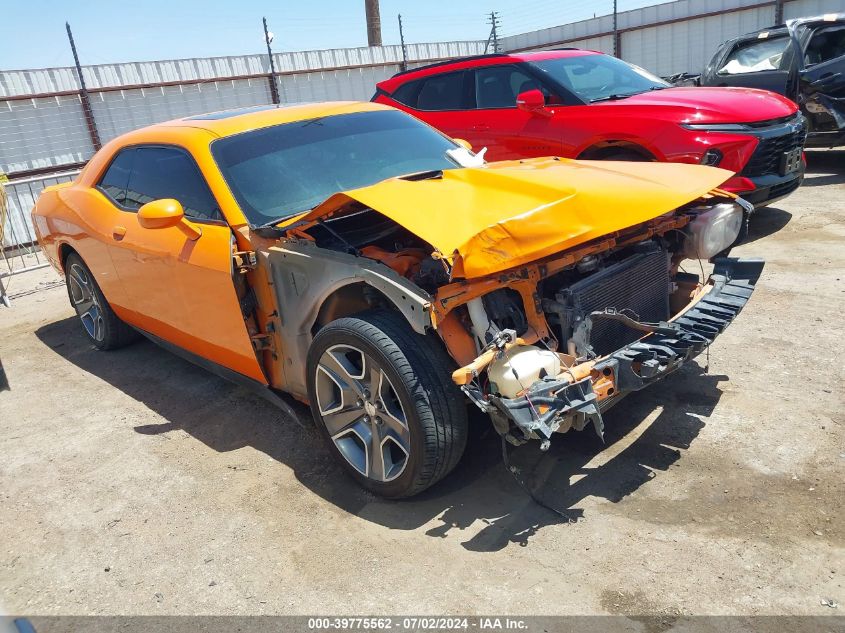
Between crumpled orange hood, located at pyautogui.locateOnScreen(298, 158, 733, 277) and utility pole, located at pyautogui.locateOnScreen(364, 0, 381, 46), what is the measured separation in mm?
22695

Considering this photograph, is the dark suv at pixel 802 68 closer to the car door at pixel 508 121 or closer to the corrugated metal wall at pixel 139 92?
the car door at pixel 508 121

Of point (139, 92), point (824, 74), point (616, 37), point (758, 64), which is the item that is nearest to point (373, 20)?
point (616, 37)

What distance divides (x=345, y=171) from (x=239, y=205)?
0.64m

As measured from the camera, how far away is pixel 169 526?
3129 millimetres

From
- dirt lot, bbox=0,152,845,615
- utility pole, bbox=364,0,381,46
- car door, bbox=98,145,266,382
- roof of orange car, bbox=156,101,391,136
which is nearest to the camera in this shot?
dirt lot, bbox=0,152,845,615

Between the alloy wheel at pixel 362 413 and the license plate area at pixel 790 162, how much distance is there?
4.88 meters

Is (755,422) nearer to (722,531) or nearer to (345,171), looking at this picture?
(722,531)

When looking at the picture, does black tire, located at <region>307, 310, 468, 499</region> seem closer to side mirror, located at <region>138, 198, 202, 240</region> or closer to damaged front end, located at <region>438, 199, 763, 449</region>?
damaged front end, located at <region>438, 199, 763, 449</region>

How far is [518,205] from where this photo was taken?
279 centimetres

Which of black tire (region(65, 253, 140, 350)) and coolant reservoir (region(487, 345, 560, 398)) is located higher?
coolant reservoir (region(487, 345, 560, 398))

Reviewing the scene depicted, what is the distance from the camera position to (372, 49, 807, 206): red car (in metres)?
5.82

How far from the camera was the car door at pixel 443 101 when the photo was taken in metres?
7.38

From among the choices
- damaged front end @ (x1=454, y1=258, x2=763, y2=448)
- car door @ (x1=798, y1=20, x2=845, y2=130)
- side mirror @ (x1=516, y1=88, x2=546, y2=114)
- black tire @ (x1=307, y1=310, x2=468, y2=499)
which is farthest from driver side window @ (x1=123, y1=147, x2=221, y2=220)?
car door @ (x1=798, y1=20, x2=845, y2=130)

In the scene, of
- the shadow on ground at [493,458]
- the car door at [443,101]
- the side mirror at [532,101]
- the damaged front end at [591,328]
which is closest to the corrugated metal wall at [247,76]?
the car door at [443,101]
